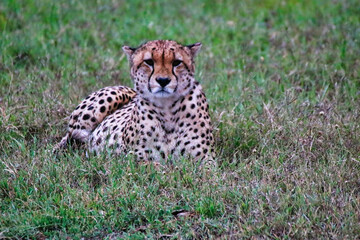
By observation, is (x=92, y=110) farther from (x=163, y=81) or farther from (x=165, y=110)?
(x=163, y=81)

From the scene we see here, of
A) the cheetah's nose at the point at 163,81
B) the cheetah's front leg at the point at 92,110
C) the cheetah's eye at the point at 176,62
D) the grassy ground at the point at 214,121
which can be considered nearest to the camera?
the grassy ground at the point at 214,121

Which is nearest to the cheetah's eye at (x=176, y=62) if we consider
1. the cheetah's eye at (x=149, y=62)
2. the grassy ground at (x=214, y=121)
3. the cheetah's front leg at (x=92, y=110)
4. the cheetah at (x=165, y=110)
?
the cheetah at (x=165, y=110)

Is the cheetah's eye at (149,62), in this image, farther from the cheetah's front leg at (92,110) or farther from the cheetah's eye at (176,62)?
the cheetah's front leg at (92,110)

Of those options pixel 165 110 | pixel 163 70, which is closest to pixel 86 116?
pixel 165 110

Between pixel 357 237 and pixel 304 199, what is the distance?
43 centimetres

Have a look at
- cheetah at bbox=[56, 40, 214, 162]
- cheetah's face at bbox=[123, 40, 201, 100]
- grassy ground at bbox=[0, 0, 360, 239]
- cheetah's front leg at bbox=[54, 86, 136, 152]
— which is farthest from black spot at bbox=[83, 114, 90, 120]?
cheetah's face at bbox=[123, 40, 201, 100]

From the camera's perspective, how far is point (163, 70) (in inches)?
169

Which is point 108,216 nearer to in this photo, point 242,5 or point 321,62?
point 321,62

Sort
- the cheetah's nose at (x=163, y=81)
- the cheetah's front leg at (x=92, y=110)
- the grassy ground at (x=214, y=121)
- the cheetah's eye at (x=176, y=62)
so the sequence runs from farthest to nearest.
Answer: the cheetah's front leg at (x=92, y=110) → the cheetah's eye at (x=176, y=62) → the cheetah's nose at (x=163, y=81) → the grassy ground at (x=214, y=121)

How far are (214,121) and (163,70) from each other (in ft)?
3.13

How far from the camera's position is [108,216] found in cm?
362

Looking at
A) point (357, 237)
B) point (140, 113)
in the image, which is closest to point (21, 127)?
point (140, 113)

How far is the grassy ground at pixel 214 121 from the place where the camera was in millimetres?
3529

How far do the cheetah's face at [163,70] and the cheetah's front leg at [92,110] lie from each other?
2.67ft
